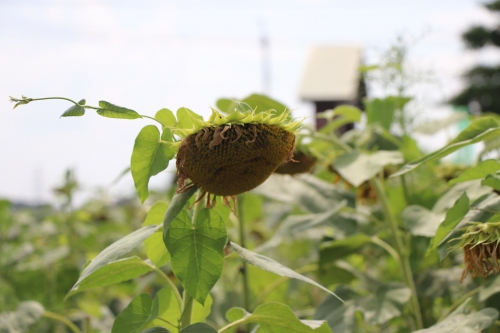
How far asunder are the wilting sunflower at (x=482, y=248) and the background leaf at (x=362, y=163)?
12.6 inches

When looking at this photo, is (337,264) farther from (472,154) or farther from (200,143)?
(200,143)

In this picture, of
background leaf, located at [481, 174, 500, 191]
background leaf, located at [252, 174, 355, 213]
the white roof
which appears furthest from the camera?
the white roof

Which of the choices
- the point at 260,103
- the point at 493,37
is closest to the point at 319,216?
the point at 260,103

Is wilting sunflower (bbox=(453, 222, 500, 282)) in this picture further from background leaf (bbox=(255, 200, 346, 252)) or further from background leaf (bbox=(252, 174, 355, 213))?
background leaf (bbox=(252, 174, 355, 213))

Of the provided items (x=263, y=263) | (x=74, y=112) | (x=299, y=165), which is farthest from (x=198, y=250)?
(x=299, y=165)

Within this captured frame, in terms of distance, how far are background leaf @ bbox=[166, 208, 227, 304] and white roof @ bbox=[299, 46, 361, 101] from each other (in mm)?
2463

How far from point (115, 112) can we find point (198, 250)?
17cm

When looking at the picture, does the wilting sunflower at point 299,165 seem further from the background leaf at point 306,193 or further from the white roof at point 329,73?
the white roof at point 329,73

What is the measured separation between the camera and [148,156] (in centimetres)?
64

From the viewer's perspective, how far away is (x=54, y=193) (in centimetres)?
186

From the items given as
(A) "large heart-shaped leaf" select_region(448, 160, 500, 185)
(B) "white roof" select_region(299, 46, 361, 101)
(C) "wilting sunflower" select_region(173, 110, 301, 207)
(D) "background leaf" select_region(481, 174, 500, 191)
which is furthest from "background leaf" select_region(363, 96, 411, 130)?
(B) "white roof" select_region(299, 46, 361, 101)

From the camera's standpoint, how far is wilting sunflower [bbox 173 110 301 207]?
0.60 metres

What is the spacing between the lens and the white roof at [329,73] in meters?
3.16

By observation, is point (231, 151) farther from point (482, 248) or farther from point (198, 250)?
point (482, 248)
